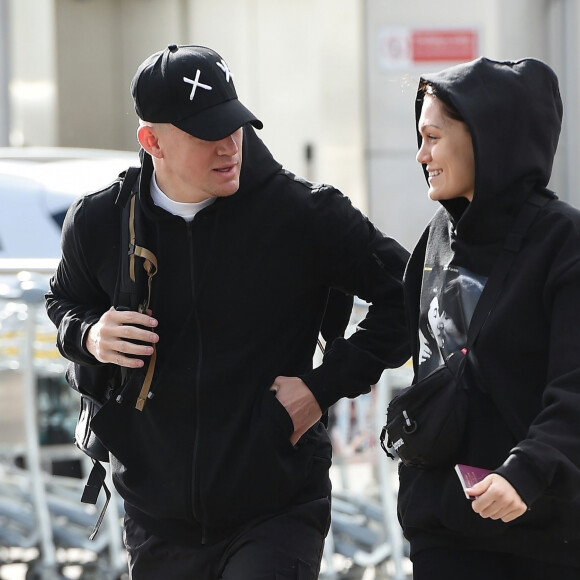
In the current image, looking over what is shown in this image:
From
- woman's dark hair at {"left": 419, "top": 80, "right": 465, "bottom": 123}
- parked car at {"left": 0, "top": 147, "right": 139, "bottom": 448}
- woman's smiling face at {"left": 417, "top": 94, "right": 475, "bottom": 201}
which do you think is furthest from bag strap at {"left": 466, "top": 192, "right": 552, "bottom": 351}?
parked car at {"left": 0, "top": 147, "right": 139, "bottom": 448}

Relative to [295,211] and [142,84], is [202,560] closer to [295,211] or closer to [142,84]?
[295,211]

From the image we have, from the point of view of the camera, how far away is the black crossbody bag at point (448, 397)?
9.34ft

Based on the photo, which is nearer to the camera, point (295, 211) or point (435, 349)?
point (435, 349)

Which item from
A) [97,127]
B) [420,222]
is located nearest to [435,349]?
[420,222]

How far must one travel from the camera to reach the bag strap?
2.84 meters

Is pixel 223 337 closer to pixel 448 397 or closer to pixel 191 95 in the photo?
pixel 191 95

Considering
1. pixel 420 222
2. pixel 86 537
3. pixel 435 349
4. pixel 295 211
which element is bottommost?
pixel 86 537

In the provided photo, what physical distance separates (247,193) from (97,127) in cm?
1098

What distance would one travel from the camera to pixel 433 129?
9.74ft

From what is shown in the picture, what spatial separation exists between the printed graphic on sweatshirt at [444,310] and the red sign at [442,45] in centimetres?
911

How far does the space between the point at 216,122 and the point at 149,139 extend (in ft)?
0.74

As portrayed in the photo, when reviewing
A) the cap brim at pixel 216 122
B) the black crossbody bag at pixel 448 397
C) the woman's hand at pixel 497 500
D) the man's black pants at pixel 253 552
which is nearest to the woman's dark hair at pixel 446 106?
the black crossbody bag at pixel 448 397

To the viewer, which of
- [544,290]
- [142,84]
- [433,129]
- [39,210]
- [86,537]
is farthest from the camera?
[39,210]

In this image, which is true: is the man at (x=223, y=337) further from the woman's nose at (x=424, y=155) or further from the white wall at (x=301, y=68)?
the white wall at (x=301, y=68)
